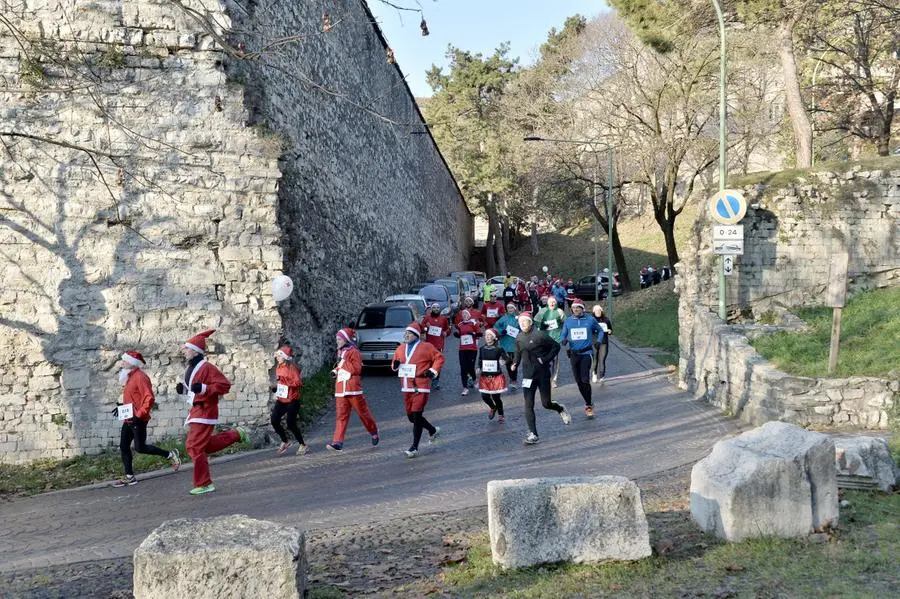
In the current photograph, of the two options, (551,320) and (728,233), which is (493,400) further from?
(728,233)

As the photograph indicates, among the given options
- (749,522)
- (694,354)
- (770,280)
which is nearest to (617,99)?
(770,280)

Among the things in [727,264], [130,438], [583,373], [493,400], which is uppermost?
[727,264]

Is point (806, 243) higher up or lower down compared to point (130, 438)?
higher up

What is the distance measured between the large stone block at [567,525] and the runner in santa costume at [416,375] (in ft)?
16.3

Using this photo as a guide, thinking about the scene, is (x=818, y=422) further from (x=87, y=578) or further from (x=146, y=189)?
(x=146, y=189)

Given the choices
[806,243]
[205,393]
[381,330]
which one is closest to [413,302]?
[381,330]

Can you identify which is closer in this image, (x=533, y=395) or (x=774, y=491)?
(x=774, y=491)

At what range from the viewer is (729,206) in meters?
13.8

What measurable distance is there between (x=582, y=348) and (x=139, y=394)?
6.81 meters

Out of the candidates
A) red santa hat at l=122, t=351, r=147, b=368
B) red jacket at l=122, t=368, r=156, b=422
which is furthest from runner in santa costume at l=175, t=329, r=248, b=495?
red santa hat at l=122, t=351, r=147, b=368

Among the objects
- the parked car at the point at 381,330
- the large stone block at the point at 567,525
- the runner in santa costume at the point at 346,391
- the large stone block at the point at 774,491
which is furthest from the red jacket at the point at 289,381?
the parked car at the point at 381,330

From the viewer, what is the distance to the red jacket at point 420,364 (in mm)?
10680

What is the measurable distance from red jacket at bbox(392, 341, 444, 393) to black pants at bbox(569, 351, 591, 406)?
2833 mm

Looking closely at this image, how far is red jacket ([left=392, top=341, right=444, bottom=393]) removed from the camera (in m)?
10.7
